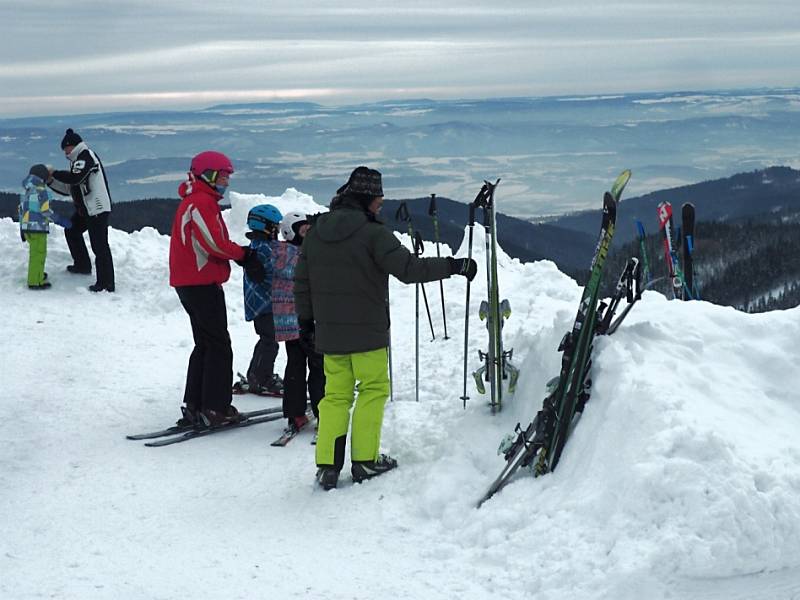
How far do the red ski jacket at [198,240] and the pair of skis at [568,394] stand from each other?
10.1 feet

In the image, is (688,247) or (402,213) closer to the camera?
(402,213)

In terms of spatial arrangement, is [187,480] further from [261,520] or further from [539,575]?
[539,575]

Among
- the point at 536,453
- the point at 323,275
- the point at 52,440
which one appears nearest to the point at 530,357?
the point at 536,453

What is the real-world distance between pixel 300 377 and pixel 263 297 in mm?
1021

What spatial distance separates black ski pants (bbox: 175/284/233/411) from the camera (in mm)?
7566

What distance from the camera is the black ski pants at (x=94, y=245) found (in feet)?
42.5

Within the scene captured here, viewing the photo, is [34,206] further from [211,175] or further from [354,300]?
[354,300]

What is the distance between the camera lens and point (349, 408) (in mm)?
6266

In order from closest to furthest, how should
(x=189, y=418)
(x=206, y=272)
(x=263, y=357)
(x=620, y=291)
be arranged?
(x=620, y=291)
(x=206, y=272)
(x=189, y=418)
(x=263, y=357)

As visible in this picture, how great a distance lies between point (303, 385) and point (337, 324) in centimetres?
164

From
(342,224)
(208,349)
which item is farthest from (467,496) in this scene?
(208,349)

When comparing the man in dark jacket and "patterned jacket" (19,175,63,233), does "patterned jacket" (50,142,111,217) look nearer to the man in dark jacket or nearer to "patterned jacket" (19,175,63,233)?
"patterned jacket" (19,175,63,233)

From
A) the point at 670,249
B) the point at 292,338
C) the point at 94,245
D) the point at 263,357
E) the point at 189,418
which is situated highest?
the point at 670,249

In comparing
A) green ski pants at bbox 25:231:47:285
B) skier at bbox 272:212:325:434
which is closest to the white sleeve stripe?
skier at bbox 272:212:325:434
